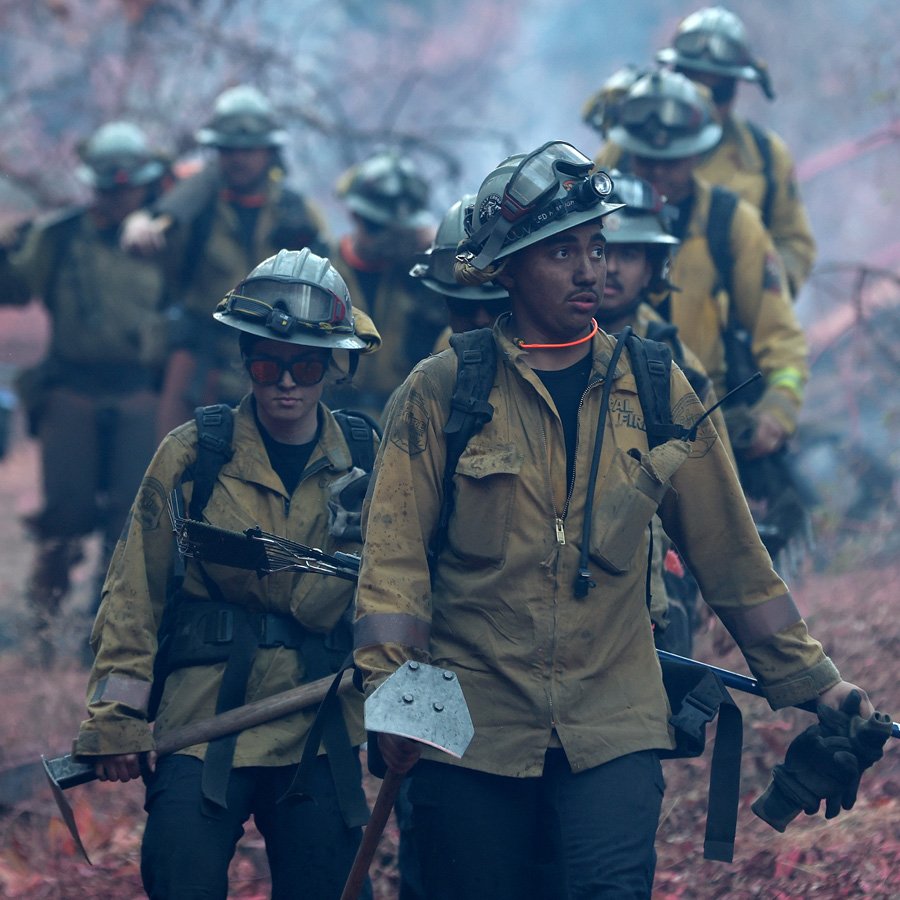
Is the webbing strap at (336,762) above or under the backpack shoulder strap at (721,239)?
under

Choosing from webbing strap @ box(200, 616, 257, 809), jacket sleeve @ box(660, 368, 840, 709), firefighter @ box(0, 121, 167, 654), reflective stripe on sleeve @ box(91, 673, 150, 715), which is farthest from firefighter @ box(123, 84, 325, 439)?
jacket sleeve @ box(660, 368, 840, 709)

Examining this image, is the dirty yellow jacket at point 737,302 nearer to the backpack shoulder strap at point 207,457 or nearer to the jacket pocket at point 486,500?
the backpack shoulder strap at point 207,457

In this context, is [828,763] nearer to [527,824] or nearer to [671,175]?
[527,824]

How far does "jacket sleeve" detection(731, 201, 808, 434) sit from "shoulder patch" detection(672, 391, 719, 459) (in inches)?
105

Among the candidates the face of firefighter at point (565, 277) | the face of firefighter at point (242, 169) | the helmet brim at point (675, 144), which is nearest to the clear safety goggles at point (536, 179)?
the face of firefighter at point (565, 277)

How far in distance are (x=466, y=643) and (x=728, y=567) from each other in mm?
789

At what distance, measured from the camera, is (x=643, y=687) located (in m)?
4.13

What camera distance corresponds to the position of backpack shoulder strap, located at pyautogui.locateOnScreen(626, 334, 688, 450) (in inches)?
163

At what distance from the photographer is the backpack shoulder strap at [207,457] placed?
4746 millimetres

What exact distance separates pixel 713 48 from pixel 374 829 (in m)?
5.77

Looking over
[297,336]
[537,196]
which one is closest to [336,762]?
[297,336]

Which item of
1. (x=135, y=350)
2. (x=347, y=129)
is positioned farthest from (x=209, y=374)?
(x=347, y=129)

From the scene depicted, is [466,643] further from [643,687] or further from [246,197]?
[246,197]

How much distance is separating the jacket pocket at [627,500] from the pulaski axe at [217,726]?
1.01 meters
